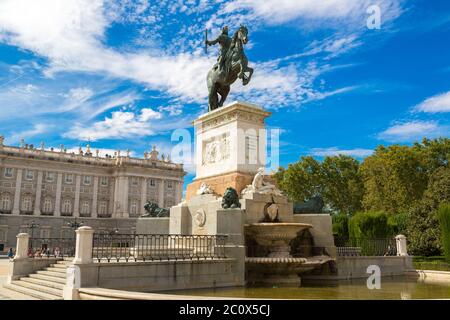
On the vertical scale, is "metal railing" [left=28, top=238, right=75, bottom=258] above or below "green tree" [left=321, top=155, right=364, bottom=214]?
below

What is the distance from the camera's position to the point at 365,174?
157 ft

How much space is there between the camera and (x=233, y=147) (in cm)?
1708

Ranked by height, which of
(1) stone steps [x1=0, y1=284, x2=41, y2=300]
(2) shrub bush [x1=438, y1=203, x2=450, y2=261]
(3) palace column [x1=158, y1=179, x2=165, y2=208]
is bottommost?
(1) stone steps [x1=0, y1=284, x2=41, y2=300]

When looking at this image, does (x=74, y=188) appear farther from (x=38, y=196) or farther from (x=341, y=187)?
(x=341, y=187)

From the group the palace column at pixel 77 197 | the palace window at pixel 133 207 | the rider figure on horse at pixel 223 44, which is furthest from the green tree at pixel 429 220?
the palace column at pixel 77 197

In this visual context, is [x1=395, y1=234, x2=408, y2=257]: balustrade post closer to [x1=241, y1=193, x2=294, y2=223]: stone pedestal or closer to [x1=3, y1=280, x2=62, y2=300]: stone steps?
[x1=241, y1=193, x2=294, y2=223]: stone pedestal

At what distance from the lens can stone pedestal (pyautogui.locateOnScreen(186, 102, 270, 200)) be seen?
16812 millimetres

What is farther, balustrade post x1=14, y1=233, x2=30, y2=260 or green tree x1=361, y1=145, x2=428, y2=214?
green tree x1=361, y1=145, x2=428, y2=214

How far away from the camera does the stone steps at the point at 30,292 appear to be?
35.1 feet

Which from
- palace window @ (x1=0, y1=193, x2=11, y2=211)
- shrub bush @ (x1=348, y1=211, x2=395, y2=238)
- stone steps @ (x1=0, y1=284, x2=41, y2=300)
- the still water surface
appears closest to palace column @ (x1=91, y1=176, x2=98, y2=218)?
palace window @ (x1=0, y1=193, x2=11, y2=211)

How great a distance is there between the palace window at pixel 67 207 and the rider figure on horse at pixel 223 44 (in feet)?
260

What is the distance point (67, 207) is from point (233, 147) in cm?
8153

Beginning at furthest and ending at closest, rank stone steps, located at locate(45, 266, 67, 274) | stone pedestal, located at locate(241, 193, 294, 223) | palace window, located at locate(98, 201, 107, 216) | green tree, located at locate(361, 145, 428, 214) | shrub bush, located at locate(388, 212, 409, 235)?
palace window, located at locate(98, 201, 107, 216) < green tree, located at locate(361, 145, 428, 214) < shrub bush, located at locate(388, 212, 409, 235) < stone pedestal, located at locate(241, 193, 294, 223) < stone steps, located at locate(45, 266, 67, 274)

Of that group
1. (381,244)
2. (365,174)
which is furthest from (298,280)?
(365,174)
